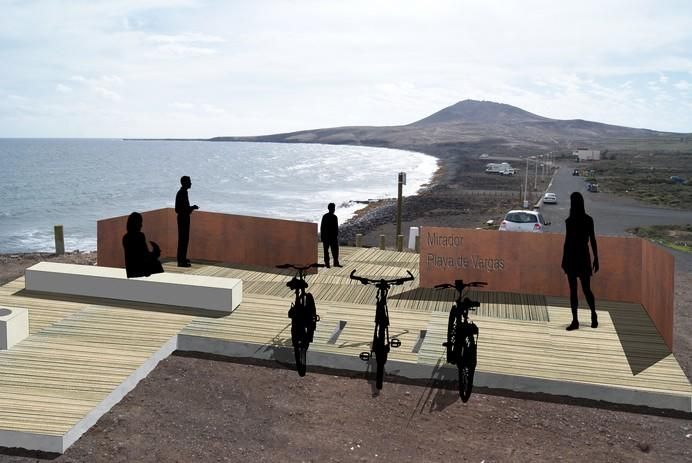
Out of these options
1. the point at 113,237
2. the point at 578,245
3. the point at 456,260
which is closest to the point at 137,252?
the point at 113,237

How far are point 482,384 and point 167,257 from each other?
10.4 m

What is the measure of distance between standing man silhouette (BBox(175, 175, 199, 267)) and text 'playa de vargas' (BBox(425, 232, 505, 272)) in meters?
5.55

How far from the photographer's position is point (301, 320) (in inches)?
345

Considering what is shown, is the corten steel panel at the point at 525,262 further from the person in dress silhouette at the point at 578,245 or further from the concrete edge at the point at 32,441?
the concrete edge at the point at 32,441

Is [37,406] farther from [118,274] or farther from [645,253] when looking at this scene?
[645,253]

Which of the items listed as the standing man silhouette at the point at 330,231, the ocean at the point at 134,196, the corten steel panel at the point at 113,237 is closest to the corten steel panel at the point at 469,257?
the standing man silhouette at the point at 330,231

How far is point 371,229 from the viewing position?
53.0 metres

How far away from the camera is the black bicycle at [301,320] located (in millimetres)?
8734

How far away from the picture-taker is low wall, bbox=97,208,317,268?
49.0 ft

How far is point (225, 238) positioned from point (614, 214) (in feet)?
156

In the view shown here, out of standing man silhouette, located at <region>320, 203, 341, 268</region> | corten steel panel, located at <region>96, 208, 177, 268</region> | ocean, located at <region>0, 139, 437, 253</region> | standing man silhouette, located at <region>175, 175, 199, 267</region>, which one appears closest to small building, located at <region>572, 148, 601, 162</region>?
ocean, located at <region>0, 139, 437, 253</region>

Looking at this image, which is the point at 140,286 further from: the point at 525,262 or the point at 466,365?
the point at 525,262

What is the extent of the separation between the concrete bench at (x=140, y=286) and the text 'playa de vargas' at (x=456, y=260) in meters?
4.39

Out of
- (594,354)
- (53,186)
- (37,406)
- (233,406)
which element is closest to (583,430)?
(594,354)
